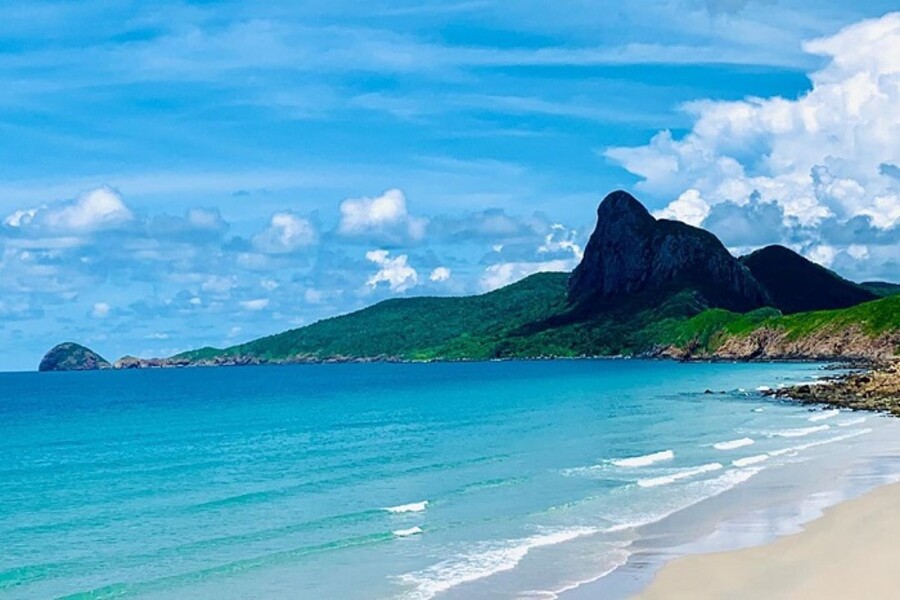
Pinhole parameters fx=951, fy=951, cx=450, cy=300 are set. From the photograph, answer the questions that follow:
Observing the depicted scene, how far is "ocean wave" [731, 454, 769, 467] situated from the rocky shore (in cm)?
2865

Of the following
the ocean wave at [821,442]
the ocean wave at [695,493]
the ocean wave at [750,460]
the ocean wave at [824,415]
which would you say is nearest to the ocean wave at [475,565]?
the ocean wave at [695,493]

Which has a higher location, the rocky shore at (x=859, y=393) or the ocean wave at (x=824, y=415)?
the rocky shore at (x=859, y=393)

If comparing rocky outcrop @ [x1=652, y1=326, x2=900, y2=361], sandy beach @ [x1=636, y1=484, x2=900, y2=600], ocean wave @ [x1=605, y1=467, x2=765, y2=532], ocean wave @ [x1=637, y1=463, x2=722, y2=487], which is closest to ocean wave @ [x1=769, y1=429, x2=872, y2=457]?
ocean wave @ [x1=637, y1=463, x2=722, y2=487]

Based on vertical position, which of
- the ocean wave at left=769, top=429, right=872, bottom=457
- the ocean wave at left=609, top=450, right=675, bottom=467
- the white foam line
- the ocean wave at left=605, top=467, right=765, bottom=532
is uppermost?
the white foam line

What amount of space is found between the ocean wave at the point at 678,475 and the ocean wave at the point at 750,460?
104cm

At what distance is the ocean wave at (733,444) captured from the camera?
180 feet

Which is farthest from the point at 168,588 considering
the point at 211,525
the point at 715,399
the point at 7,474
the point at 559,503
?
the point at 715,399

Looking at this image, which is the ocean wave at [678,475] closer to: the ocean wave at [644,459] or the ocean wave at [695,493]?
the ocean wave at [695,493]

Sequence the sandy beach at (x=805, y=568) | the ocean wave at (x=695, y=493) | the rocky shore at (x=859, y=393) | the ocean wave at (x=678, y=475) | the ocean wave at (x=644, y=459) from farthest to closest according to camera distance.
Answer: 1. the rocky shore at (x=859, y=393)
2. the ocean wave at (x=644, y=459)
3. the ocean wave at (x=678, y=475)
4. the ocean wave at (x=695, y=493)
5. the sandy beach at (x=805, y=568)

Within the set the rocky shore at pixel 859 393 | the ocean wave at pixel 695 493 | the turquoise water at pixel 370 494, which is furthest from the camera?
the rocky shore at pixel 859 393

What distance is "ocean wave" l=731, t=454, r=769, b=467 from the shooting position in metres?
47.4

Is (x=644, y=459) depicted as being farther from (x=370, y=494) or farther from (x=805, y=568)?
(x=805, y=568)

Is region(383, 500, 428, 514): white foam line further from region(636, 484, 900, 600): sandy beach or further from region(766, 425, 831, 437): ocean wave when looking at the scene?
region(766, 425, 831, 437): ocean wave

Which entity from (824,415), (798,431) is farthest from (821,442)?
(824,415)
